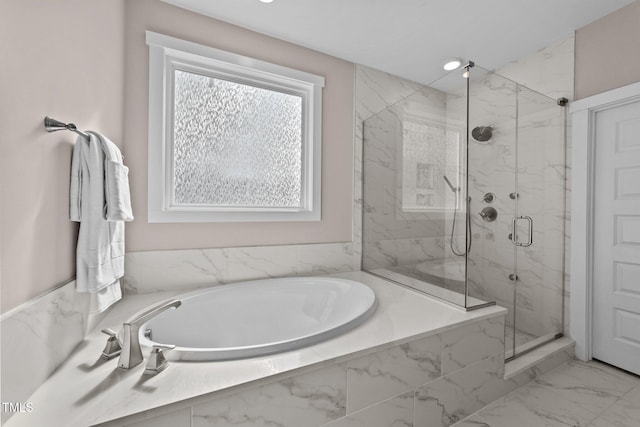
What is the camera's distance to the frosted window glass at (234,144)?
203 cm

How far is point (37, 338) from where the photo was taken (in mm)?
944

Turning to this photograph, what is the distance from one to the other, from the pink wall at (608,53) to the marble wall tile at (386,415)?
2.44 metres

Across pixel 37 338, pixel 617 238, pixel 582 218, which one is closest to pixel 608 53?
pixel 582 218

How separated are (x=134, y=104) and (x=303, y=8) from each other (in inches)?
50.2

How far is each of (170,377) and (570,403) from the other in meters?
2.12

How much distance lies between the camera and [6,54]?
2.70 ft

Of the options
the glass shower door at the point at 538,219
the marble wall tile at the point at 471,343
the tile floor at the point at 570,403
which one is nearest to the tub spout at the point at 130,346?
the marble wall tile at the point at 471,343

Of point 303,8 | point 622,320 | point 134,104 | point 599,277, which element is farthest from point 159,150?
point 622,320

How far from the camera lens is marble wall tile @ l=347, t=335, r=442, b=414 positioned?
3.87 ft

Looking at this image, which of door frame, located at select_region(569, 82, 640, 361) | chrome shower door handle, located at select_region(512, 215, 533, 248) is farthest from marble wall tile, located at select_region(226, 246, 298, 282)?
door frame, located at select_region(569, 82, 640, 361)

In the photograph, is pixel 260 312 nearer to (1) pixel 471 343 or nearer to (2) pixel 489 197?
(1) pixel 471 343

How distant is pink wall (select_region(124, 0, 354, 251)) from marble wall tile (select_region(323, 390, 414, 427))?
1346 millimetres

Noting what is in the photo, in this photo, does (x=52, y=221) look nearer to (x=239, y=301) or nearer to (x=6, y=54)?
(x=6, y=54)

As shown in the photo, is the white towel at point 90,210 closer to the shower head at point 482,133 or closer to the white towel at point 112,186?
the white towel at point 112,186
